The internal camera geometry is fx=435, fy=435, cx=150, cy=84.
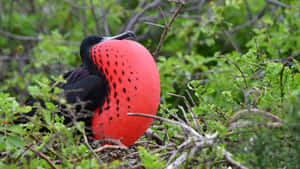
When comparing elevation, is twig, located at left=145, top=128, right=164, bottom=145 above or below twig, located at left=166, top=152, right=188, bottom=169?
below

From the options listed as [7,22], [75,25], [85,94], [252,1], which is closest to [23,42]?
[7,22]

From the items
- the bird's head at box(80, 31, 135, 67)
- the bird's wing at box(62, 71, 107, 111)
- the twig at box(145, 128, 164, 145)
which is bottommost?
the twig at box(145, 128, 164, 145)

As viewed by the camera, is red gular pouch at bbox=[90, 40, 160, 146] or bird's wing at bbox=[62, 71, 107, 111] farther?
bird's wing at bbox=[62, 71, 107, 111]

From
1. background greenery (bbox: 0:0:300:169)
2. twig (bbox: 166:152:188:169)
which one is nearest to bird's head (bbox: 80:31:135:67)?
background greenery (bbox: 0:0:300:169)

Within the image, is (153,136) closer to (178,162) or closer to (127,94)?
(127,94)

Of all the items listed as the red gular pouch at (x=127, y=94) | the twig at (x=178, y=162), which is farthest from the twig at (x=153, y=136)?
the twig at (x=178, y=162)

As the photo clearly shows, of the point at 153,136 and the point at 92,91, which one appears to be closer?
the point at 92,91

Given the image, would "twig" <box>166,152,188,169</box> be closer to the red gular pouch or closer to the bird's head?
the red gular pouch

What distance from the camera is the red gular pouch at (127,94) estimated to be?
6.24 feet

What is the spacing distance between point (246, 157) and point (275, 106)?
10.6 inches

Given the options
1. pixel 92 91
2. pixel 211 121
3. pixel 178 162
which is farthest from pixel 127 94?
pixel 178 162

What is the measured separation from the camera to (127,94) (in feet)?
6.25

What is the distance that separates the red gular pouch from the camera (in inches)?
74.9

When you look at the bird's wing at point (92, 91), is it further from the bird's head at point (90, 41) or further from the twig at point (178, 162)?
the twig at point (178, 162)
